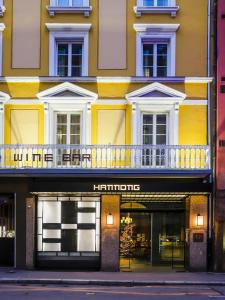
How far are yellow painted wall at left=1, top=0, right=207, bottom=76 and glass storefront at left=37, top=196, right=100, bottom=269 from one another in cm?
491

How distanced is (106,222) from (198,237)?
11.3 ft

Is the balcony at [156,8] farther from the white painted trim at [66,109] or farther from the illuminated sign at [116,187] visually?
the illuminated sign at [116,187]

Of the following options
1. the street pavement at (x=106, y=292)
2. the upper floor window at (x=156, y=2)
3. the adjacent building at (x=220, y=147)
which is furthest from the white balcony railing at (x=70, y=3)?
the street pavement at (x=106, y=292)

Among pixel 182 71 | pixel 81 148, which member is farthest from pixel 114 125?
pixel 182 71

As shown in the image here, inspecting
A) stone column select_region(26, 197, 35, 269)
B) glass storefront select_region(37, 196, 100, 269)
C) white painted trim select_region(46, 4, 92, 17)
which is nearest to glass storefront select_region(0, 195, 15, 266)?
stone column select_region(26, 197, 35, 269)

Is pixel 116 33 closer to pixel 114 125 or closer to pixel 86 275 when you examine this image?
pixel 114 125

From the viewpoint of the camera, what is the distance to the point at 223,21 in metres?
22.2

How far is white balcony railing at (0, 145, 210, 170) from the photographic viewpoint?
70.7 ft

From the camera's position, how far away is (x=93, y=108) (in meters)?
22.4

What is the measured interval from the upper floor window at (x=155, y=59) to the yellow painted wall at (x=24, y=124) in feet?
14.2

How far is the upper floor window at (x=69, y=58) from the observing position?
898 inches

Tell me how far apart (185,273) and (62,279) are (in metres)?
4.99

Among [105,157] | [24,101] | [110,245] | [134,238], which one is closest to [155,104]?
[105,157]

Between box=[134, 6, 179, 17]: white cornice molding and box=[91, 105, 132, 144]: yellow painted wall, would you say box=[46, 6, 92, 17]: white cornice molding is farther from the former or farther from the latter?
box=[91, 105, 132, 144]: yellow painted wall
